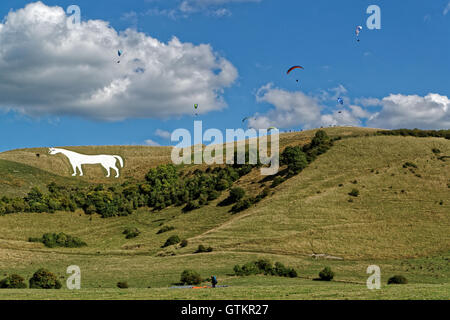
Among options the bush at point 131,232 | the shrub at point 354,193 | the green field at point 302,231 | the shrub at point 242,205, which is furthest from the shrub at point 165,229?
the shrub at point 354,193

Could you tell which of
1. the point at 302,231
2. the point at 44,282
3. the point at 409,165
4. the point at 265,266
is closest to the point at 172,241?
the point at 302,231

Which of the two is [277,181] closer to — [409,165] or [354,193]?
[354,193]

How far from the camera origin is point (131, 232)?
84812mm

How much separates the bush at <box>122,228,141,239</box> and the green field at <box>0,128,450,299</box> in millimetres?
1476

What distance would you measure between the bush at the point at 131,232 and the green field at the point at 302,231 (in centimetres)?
148

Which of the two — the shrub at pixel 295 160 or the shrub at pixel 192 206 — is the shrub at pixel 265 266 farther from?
the shrub at pixel 295 160

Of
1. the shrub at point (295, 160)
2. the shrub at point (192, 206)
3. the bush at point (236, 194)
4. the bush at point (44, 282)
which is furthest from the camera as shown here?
the shrub at point (295, 160)

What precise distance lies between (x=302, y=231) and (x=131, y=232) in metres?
34.6

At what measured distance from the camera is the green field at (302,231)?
51.2 m

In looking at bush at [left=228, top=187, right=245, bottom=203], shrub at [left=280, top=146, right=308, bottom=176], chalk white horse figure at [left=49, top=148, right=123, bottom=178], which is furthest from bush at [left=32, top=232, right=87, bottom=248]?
shrub at [left=280, top=146, right=308, bottom=176]

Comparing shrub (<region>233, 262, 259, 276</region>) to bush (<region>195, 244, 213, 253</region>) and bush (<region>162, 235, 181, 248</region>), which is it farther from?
bush (<region>162, 235, 181, 248</region>)

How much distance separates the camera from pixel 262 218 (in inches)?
2970

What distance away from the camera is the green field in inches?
2018

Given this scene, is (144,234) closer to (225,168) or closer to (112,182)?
(225,168)
